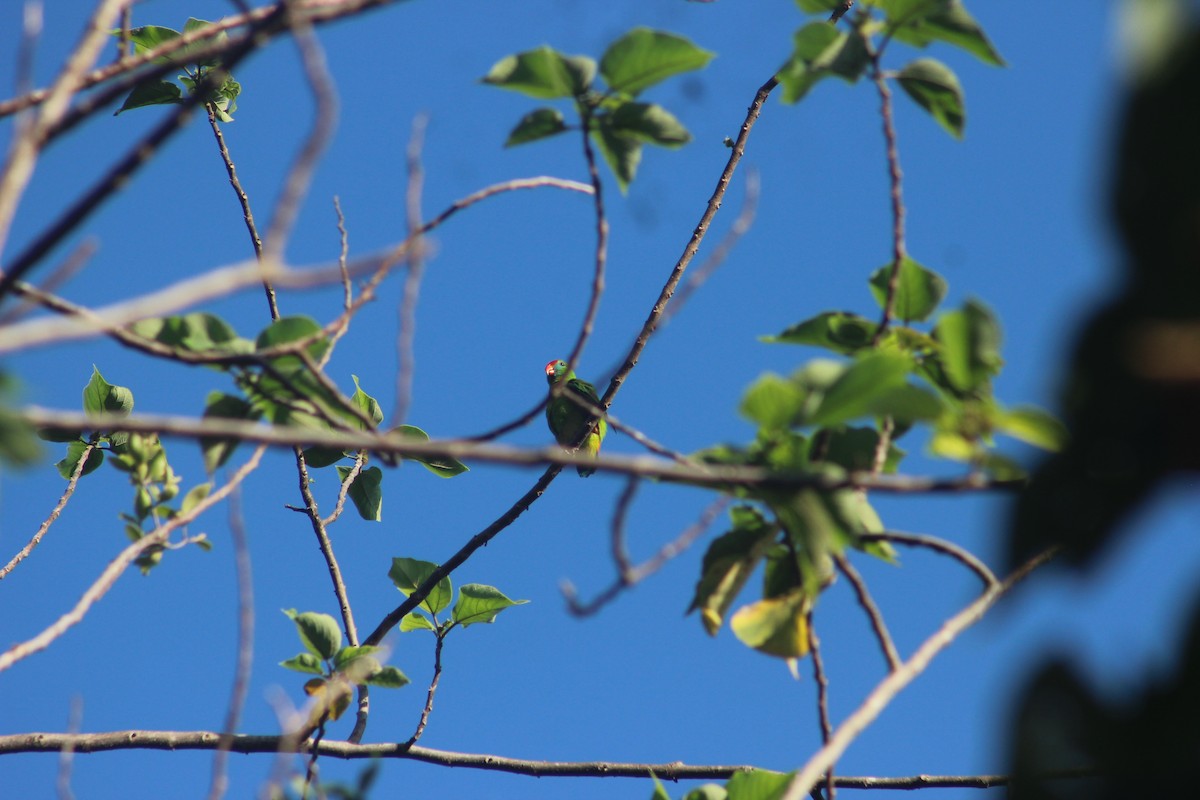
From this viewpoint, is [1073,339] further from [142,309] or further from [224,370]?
[224,370]

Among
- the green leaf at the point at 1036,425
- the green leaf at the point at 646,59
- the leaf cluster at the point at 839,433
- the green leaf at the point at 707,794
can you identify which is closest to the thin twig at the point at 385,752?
the green leaf at the point at 707,794

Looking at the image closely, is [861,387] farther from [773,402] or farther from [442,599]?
[442,599]

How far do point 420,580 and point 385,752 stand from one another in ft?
1.28

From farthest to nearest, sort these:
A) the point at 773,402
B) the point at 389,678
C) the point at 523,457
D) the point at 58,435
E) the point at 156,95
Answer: the point at 156,95 < the point at 58,435 < the point at 389,678 < the point at 773,402 < the point at 523,457

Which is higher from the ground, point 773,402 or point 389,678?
point 773,402

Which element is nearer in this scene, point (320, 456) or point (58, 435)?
point (320, 456)

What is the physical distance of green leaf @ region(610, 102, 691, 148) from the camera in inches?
48.4

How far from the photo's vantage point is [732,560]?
4.12 feet

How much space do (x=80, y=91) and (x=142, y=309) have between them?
1.42ft

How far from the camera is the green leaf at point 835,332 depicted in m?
1.26

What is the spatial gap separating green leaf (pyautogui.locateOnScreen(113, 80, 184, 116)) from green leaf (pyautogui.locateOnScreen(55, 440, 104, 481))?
29.9 inches


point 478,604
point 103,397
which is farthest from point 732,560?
point 103,397

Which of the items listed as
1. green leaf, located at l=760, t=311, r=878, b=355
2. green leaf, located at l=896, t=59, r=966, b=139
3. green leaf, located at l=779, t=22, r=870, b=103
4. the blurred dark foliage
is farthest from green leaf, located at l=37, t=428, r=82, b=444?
the blurred dark foliage

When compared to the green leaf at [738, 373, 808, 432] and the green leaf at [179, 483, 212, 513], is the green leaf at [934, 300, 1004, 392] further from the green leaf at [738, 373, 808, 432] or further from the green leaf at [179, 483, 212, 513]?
the green leaf at [179, 483, 212, 513]
